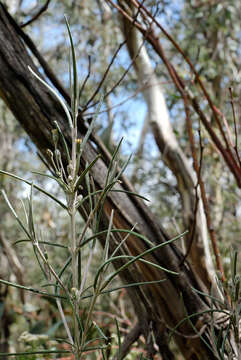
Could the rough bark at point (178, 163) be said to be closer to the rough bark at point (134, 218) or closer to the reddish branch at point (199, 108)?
the reddish branch at point (199, 108)

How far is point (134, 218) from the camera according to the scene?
0.57 meters

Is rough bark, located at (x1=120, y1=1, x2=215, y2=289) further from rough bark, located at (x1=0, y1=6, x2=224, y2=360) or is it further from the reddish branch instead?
rough bark, located at (x1=0, y1=6, x2=224, y2=360)

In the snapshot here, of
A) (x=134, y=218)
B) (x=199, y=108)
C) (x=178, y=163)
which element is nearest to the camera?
(x=134, y=218)

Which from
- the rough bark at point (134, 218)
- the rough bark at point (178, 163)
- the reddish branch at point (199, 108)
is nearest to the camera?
the rough bark at point (134, 218)

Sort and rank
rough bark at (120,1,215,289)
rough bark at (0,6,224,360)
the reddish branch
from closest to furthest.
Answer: rough bark at (0,6,224,360) < the reddish branch < rough bark at (120,1,215,289)

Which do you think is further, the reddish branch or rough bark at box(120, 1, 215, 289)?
rough bark at box(120, 1, 215, 289)

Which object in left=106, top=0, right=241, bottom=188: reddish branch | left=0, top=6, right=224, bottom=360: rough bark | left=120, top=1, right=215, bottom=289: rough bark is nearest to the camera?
left=0, top=6, right=224, bottom=360: rough bark

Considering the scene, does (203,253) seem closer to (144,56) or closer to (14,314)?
(144,56)

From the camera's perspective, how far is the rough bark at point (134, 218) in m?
0.56

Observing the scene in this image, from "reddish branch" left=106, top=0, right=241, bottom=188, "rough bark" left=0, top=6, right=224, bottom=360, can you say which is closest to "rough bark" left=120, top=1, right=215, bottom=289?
"reddish branch" left=106, top=0, right=241, bottom=188

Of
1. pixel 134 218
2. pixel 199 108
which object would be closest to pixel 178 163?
pixel 199 108

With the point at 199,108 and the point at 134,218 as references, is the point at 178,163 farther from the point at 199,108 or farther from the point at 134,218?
the point at 134,218

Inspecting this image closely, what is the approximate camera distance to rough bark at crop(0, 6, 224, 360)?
555mm

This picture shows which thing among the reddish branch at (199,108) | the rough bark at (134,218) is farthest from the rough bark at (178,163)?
the rough bark at (134,218)
